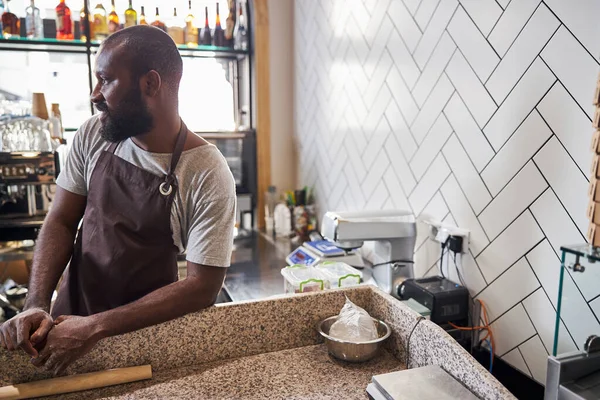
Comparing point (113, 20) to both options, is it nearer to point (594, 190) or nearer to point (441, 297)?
point (441, 297)

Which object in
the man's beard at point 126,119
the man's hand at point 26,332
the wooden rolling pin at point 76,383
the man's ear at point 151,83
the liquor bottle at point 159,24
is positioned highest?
the liquor bottle at point 159,24

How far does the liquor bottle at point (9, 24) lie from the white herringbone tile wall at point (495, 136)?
1.76 meters

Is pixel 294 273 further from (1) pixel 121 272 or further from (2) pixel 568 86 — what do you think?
(2) pixel 568 86

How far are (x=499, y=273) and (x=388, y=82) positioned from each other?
0.89 m

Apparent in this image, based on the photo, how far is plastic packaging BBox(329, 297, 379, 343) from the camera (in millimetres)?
978

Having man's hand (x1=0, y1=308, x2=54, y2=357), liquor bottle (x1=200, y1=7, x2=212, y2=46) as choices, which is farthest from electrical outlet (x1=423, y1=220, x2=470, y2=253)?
liquor bottle (x1=200, y1=7, x2=212, y2=46)

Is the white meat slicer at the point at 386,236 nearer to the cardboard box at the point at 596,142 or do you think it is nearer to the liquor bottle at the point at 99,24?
the cardboard box at the point at 596,142

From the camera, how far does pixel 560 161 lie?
A: 3.87 ft

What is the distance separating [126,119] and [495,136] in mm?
1009

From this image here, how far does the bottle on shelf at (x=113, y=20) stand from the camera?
Answer: 8.75 feet

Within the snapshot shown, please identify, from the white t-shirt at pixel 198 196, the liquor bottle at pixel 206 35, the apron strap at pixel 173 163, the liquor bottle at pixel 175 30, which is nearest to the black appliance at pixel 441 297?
the white t-shirt at pixel 198 196

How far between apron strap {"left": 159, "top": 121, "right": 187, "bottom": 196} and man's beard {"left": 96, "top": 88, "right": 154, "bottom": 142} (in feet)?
0.23

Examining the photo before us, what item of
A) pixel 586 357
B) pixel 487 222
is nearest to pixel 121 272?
pixel 586 357

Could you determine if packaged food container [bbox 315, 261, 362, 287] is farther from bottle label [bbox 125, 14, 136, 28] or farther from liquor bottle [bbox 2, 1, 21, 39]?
liquor bottle [bbox 2, 1, 21, 39]
